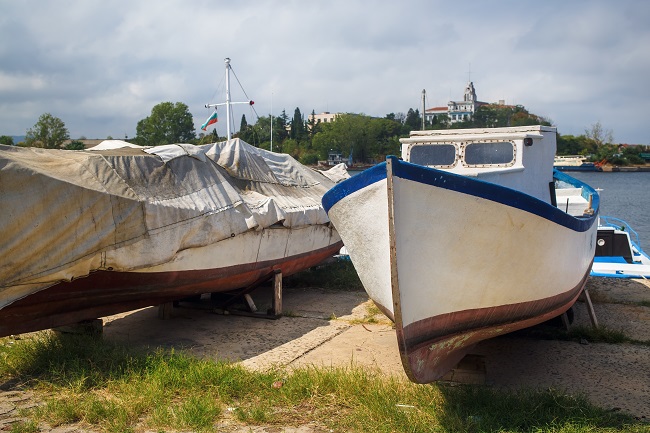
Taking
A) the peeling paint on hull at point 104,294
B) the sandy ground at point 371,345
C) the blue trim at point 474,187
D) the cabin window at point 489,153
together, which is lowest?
the sandy ground at point 371,345

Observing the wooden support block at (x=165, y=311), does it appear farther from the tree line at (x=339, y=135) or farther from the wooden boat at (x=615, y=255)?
the tree line at (x=339, y=135)

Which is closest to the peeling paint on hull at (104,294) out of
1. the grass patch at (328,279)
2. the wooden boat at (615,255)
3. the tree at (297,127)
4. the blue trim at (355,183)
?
the blue trim at (355,183)

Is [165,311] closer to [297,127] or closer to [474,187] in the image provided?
[474,187]

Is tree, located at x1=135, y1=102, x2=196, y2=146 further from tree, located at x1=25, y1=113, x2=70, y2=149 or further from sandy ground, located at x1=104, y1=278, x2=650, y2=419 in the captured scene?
sandy ground, located at x1=104, y1=278, x2=650, y2=419

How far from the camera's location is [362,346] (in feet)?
24.9

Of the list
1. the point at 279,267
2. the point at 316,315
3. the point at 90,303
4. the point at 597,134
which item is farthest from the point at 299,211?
the point at 597,134

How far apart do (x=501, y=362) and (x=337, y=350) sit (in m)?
1.87

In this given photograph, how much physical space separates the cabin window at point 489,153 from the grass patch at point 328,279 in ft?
11.5

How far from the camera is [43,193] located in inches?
235

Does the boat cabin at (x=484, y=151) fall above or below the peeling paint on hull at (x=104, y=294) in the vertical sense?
above

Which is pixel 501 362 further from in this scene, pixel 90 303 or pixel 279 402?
pixel 90 303

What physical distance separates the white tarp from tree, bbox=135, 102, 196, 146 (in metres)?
61.7

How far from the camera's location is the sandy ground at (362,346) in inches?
243

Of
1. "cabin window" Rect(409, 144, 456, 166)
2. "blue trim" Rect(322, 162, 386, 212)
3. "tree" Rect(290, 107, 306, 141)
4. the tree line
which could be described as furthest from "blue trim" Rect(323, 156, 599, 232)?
"tree" Rect(290, 107, 306, 141)
